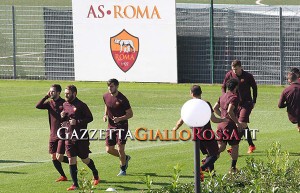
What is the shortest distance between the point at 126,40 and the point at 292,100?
47.4ft

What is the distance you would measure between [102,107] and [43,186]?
39.8ft

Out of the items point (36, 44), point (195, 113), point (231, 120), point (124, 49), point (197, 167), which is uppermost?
point (36, 44)

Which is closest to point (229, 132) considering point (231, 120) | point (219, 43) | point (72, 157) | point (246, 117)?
point (231, 120)

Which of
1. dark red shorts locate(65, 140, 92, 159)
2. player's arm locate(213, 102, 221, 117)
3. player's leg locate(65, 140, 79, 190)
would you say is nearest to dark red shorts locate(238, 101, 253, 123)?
player's arm locate(213, 102, 221, 117)

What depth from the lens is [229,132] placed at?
2094 centimetres

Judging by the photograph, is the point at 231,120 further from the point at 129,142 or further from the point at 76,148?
the point at 129,142

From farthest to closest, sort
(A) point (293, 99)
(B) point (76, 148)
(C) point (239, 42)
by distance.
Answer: (C) point (239, 42) → (A) point (293, 99) → (B) point (76, 148)

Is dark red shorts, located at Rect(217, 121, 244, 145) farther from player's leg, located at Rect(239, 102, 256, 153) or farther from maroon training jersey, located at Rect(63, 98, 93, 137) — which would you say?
maroon training jersey, located at Rect(63, 98, 93, 137)

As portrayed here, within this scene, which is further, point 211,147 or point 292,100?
point 292,100

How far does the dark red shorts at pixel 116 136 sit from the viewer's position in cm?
2123

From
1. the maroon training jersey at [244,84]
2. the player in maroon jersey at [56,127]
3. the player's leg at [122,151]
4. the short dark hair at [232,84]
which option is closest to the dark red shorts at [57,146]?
the player in maroon jersey at [56,127]

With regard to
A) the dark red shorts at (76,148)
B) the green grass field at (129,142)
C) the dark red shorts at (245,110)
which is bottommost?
the green grass field at (129,142)

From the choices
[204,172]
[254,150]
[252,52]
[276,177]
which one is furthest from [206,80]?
[276,177]

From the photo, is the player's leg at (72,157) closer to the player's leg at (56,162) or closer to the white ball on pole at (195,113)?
the player's leg at (56,162)
